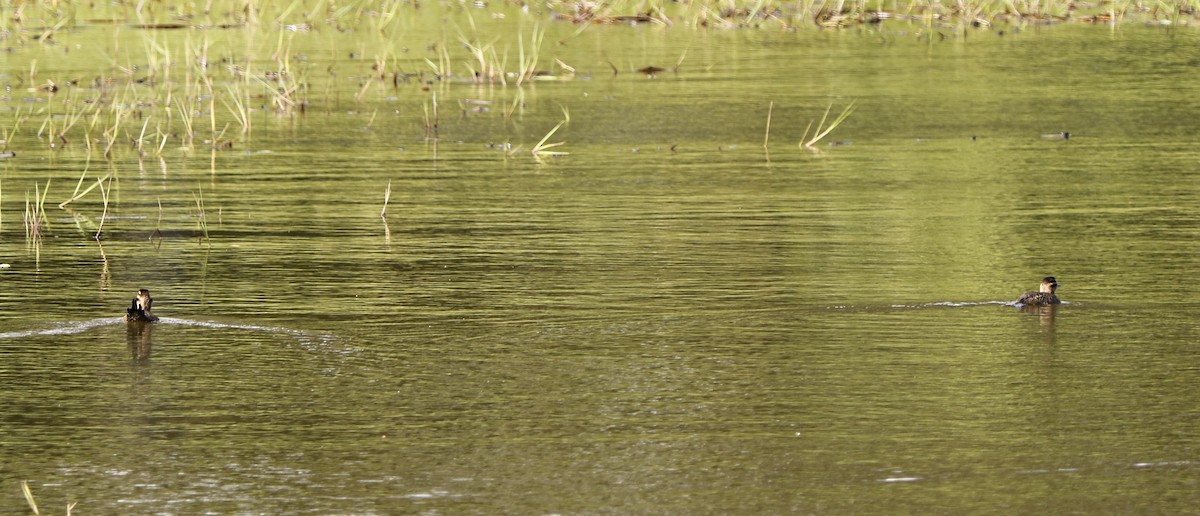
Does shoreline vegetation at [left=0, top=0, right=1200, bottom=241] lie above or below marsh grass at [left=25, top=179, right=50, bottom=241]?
above

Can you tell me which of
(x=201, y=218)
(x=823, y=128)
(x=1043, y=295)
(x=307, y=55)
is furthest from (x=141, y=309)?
(x=307, y=55)

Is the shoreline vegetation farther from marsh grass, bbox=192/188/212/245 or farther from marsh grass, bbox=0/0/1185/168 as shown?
marsh grass, bbox=192/188/212/245

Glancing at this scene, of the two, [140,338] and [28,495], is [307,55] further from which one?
[28,495]

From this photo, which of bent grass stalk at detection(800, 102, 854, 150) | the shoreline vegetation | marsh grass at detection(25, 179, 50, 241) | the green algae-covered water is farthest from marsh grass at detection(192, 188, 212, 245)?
A: bent grass stalk at detection(800, 102, 854, 150)

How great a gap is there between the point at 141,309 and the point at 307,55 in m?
12.5

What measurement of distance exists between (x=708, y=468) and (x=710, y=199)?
214 inches

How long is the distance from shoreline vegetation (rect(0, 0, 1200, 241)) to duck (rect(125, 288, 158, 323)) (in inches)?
103

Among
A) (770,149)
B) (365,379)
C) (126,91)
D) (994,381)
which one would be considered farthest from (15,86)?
(994,381)

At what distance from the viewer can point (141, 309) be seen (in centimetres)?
791

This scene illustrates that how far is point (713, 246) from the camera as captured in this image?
959cm

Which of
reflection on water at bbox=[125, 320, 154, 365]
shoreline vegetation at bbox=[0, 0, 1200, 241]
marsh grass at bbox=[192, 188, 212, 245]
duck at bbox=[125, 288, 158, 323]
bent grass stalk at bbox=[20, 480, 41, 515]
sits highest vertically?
shoreline vegetation at bbox=[0, 0, 1200, 241]

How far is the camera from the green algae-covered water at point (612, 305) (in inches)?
229

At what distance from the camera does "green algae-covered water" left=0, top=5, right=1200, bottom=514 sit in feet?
19.1

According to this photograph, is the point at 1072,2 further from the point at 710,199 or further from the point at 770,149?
the point at 710,199
